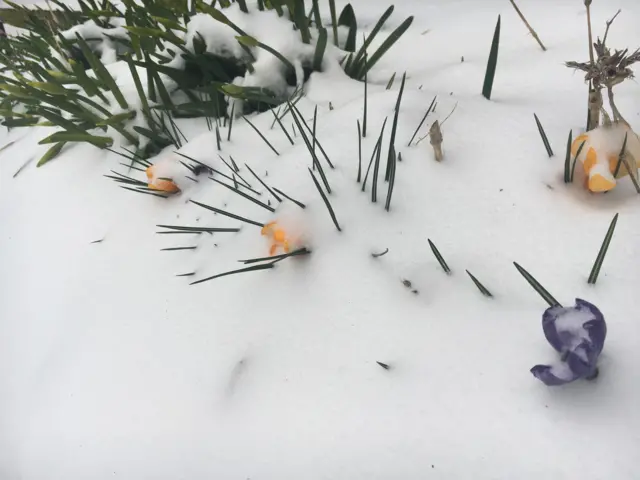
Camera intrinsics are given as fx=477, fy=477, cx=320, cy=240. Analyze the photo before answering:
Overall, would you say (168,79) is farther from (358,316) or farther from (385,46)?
(358,316)

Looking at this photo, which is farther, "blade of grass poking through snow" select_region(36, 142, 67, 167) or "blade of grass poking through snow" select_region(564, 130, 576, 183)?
"blade of grass poking through snow" select_region(36, 142, 67, 167)

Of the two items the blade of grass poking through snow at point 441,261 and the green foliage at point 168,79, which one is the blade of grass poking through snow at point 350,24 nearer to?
the green foliage at point 168,79

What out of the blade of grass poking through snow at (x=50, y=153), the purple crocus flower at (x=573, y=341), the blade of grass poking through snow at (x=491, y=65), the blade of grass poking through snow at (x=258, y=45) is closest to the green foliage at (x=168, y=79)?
the blade of grass poking through snow at (x=258, y=45)

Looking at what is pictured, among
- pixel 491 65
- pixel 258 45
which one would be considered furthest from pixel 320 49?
pixel 491 65

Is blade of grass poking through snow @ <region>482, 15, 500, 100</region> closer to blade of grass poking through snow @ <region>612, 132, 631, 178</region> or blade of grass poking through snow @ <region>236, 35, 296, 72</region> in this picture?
blade of grass poking through snow @ <region>612, 132, 631, 178</region>

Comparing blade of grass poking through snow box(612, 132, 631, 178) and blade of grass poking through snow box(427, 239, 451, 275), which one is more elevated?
blade of grass poking through snow box(612, 132, 631, 178)

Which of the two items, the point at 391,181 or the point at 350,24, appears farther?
the point at 350,24

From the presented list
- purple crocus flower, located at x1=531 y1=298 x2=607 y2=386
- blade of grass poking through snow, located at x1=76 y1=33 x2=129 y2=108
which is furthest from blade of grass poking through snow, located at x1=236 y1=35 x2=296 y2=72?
purple crocus flower, located at x1=531 y1=298 x2=607 y2=386
